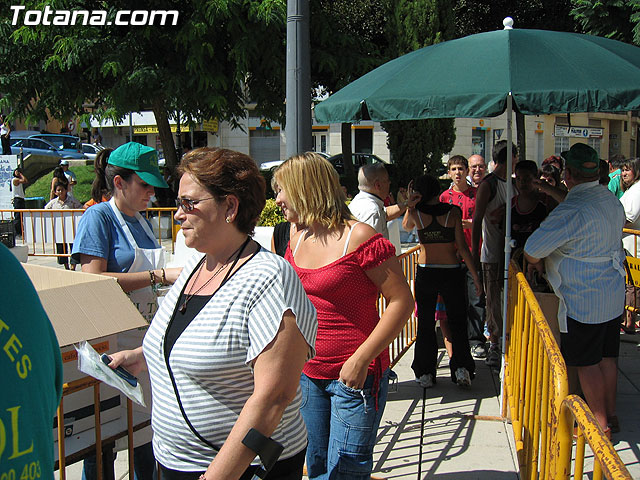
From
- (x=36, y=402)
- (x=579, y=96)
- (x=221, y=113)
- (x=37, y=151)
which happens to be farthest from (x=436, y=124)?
(x=37, y=151)

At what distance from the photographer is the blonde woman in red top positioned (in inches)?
107

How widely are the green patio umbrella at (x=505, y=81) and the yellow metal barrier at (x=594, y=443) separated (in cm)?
220

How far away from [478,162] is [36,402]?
6.66m

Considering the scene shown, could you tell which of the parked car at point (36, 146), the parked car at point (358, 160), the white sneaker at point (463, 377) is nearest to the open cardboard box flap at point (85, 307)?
the white sneaker at point (463, 377)

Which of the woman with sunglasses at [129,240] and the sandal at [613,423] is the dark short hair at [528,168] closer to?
the sandal at [613,423]

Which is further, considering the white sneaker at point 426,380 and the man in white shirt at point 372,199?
the white sneaker at point 426,380

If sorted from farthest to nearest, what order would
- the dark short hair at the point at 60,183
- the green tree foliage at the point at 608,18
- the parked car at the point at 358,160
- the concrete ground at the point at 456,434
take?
1. the parked car at the point at 358,160
2. the green tree foliage at the point at 608,18
3. the dark short hair at the point at 60,183
4. the concrete ground at the point at 456,434

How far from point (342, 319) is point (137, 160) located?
1.37 m

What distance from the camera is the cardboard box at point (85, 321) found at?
2418 mm

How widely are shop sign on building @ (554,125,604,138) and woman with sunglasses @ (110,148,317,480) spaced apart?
3967 centimetres

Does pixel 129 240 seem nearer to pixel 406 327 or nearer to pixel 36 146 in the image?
pixel 406 327

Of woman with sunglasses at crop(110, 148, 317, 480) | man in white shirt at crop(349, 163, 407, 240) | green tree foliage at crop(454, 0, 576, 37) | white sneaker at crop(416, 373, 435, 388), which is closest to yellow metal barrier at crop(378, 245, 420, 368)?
white sneaker at crop(416, 373, 435, 388)

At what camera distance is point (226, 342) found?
6.23 ft

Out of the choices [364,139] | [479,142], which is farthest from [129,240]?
[479,142]
